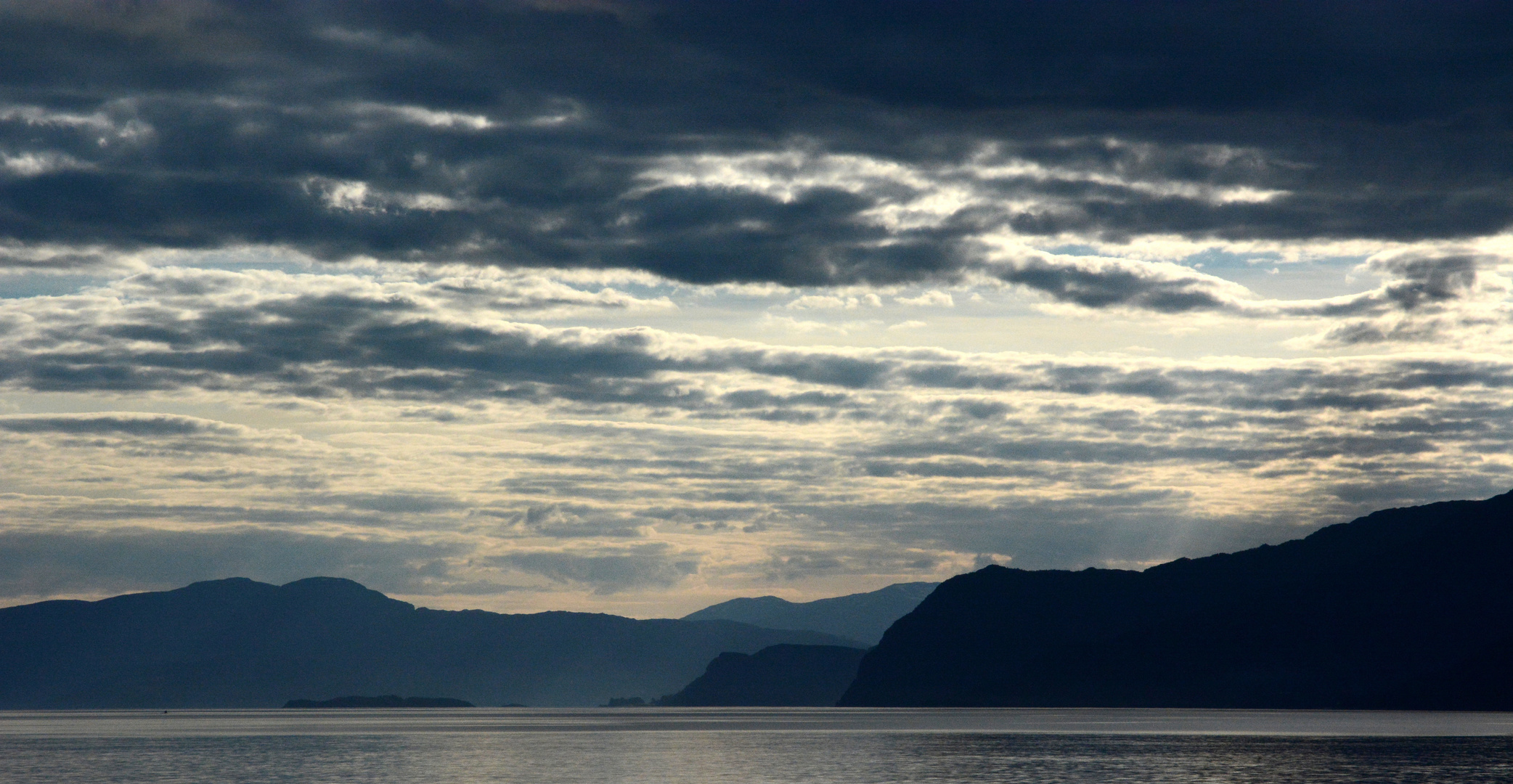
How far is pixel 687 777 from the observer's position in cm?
13100

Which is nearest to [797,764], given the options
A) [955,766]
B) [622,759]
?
[955,766]

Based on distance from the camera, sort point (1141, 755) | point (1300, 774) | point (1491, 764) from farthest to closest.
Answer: point (1141, 755), point (1491, 764), point (1300, 774)

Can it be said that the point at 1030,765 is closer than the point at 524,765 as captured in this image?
Yes

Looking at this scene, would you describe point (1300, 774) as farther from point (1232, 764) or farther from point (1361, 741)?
point (1361, 741)

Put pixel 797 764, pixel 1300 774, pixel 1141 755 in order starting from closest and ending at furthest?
pixel 1300 774 < pixel 797 764 < pixel 1141 755

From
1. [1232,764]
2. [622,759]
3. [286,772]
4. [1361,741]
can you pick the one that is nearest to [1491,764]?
[1232,764]

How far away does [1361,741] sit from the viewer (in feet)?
638

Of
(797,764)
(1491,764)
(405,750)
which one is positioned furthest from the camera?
(405,750)

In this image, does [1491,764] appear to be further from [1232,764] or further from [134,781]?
[134,781]

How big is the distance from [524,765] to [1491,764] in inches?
3695

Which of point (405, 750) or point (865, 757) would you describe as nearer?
point (865, 757)

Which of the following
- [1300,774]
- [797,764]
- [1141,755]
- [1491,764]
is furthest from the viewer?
[1141,755]

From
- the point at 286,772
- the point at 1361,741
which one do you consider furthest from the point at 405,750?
the point at 1361,741

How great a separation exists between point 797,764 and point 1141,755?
39.9 m
